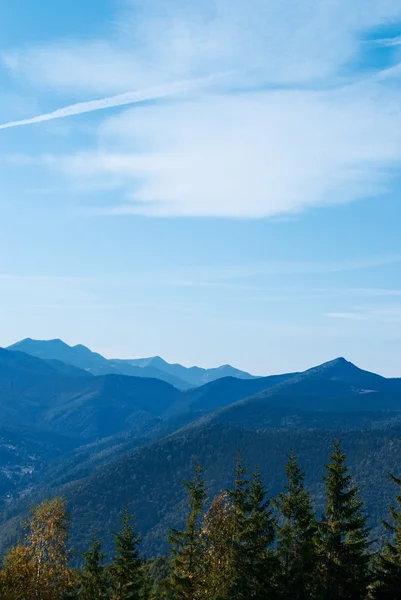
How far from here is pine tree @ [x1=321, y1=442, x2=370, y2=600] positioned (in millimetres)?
46938

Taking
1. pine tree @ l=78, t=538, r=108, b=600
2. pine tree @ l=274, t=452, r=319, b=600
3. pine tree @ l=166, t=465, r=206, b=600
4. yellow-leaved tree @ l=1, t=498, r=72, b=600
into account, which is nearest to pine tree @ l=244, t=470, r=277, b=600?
pine tree @ l=274, t=452, r=319, b=600

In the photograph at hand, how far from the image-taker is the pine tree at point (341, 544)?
46.9 m

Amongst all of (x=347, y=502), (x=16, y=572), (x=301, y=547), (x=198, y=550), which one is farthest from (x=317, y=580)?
(x=16, y=572)

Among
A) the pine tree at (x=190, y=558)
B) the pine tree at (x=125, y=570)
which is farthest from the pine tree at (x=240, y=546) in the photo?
the pine tree at (x=125, y=570)

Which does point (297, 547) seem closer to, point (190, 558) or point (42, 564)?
point (190, 558)

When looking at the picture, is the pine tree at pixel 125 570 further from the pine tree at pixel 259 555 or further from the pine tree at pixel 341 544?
the pine tree at pixel 341 544

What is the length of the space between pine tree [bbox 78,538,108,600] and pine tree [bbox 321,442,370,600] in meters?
19.7

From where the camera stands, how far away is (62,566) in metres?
48.3

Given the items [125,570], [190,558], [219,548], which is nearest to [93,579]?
[125,570]

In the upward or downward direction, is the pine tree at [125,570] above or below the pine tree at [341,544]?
below

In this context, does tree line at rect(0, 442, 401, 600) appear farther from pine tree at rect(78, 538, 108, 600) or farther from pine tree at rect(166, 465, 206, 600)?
pine tree at rect(78, 538, 108, 600)

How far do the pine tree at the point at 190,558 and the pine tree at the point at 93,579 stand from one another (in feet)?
20.1

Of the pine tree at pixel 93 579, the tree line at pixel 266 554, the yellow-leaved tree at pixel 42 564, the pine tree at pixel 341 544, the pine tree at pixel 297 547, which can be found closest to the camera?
the pine tree at pixel 341 544

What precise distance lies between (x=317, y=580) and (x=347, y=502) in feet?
20.7
